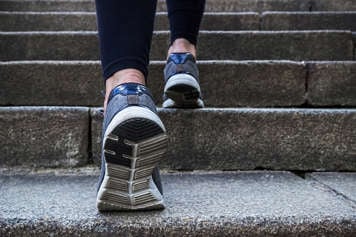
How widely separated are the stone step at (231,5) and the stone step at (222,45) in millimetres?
1175

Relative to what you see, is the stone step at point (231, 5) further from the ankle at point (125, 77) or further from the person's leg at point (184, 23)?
the ankle at point (125, 77)

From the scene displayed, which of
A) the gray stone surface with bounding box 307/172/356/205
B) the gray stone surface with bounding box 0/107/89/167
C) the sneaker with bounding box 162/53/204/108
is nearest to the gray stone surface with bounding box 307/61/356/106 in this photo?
the gray stone surface with bounding box 307/172/356/205

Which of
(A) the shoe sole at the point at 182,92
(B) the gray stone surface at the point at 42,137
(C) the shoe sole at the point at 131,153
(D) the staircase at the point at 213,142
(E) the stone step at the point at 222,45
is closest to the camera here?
(C) the shoe sole at the point at 131,153

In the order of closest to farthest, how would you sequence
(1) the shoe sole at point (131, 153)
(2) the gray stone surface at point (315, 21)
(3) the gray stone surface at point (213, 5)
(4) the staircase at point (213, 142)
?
1. (1) the shoe sole at point (131, 153)
2. (4) the staircase at point (213, 142)
3. (2) the gray stone surface at point (315, 21)
4. (3) the gray stone surface at point (213, 5)

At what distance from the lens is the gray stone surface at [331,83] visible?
1851mm

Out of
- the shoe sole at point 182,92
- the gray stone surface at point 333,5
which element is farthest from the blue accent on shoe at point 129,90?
the gray stone surface at point 333,5

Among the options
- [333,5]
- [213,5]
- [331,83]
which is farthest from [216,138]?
[333,5]

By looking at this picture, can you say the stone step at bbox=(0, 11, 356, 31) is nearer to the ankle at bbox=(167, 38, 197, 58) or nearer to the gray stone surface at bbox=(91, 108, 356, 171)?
the ankle at bbox=(167, 38, 197, 58)

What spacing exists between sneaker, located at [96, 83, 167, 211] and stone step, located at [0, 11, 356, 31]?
196cm

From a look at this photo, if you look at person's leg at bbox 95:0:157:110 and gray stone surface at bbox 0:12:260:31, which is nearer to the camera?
person's leg at bbox 95:0:157:110

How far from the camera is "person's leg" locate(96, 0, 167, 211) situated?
888mm

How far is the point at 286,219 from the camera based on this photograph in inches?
38.8

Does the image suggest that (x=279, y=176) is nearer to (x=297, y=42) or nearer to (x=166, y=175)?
(x=166, y=175)

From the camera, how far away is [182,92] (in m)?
1.39
